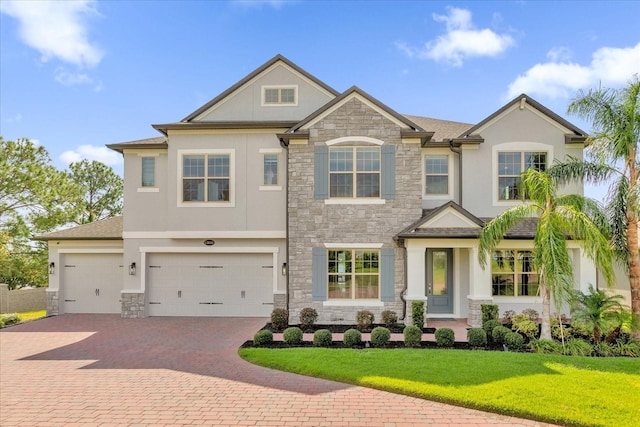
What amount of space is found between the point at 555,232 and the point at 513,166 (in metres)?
A: 5.20

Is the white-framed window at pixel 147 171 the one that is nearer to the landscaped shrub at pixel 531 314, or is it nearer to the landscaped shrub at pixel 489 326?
the landscaped shrub at pixel 489 326

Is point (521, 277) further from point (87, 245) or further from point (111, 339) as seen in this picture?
point (87, 245)

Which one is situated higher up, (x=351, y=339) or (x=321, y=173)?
(x=321, y=173)

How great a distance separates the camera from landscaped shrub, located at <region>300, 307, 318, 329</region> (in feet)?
41.9

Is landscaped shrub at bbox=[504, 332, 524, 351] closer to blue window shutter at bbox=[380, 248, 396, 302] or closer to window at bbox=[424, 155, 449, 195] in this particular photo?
blue window shutter at bbox=[380, 248, 396, 302]

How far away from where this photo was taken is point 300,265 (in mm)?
13555

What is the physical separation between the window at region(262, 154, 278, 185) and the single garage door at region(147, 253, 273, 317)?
286 centimetres

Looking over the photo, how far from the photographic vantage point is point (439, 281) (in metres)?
14.2

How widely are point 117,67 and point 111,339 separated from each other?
1085 centimetres

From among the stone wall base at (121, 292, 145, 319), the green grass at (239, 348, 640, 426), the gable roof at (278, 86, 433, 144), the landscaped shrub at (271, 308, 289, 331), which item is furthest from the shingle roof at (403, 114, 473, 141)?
the stone wall base at (121, 292, 145, 319)

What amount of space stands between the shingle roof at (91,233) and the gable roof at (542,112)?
1416 cm

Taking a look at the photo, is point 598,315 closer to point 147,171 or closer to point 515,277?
point 515,277

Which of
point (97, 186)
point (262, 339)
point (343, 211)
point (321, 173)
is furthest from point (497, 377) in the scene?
point (97, 186)

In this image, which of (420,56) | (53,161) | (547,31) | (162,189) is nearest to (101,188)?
(53,161)
